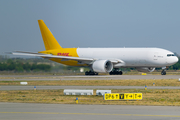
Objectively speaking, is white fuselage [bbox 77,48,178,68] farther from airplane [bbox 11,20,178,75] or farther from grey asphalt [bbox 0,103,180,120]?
grey asphalt [bbox 0,103,180,120]

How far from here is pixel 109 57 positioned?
2288 inches

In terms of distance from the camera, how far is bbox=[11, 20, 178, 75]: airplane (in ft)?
180

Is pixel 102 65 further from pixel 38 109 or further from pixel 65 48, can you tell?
pixel 38 109

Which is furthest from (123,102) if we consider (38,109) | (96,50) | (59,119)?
(96,50)

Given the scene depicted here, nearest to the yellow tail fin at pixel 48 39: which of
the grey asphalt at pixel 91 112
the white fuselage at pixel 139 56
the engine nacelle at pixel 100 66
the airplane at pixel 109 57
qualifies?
the airplane at pixel 109 57

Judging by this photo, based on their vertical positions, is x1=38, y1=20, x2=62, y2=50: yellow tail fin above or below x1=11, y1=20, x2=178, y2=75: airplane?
above

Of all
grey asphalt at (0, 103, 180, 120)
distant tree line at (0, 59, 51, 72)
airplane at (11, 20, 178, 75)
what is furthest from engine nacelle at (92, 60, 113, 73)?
grey asphalt at (0, 103, 180, 120)

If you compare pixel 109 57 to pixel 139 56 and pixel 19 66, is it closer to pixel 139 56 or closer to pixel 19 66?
pixel 139 56

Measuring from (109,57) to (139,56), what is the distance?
5.83 metres

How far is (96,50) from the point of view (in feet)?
197

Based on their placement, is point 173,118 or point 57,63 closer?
point 173,118

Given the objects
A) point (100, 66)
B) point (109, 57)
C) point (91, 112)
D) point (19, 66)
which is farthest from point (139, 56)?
point (91, 112)

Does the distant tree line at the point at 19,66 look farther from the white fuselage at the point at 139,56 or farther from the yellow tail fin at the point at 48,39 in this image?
the white fuselage at the point at 139,56

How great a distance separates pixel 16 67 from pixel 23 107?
145ft
